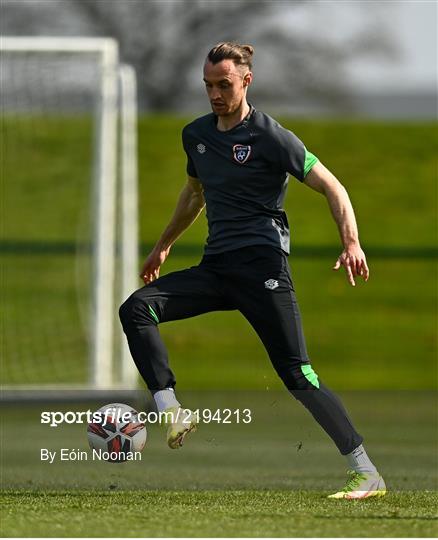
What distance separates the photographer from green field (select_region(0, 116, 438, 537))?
258 inches

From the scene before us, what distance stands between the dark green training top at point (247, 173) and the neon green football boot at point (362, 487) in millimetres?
1209

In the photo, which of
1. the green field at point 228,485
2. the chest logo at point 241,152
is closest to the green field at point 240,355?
the green field at point 228,485

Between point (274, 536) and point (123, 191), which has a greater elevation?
point (123, 191)

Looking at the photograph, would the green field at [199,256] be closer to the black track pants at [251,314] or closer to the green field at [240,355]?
the green field at [240,355]

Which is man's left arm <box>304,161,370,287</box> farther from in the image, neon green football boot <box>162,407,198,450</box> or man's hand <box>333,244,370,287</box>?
neon green football boot <box>162,407,198,450</box>

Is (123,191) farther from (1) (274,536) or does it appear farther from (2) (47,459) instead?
(1) (274,536)

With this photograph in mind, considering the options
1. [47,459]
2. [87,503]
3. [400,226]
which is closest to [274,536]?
[87,503]

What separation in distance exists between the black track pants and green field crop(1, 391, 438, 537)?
36 cm

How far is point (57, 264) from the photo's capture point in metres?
20.8

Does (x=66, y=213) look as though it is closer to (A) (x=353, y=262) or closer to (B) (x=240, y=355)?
(B) (x=240, y=355)

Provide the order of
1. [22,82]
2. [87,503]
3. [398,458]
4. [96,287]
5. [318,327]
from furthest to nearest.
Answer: [318,327] < [22,82] < [96,287] < [398,458] < [87,503]

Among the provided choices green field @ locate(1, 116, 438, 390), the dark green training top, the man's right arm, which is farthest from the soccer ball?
green field @ locate(1, 116, 438, 390)

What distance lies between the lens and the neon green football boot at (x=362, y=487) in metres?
7.12

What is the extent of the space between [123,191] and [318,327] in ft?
23.7
